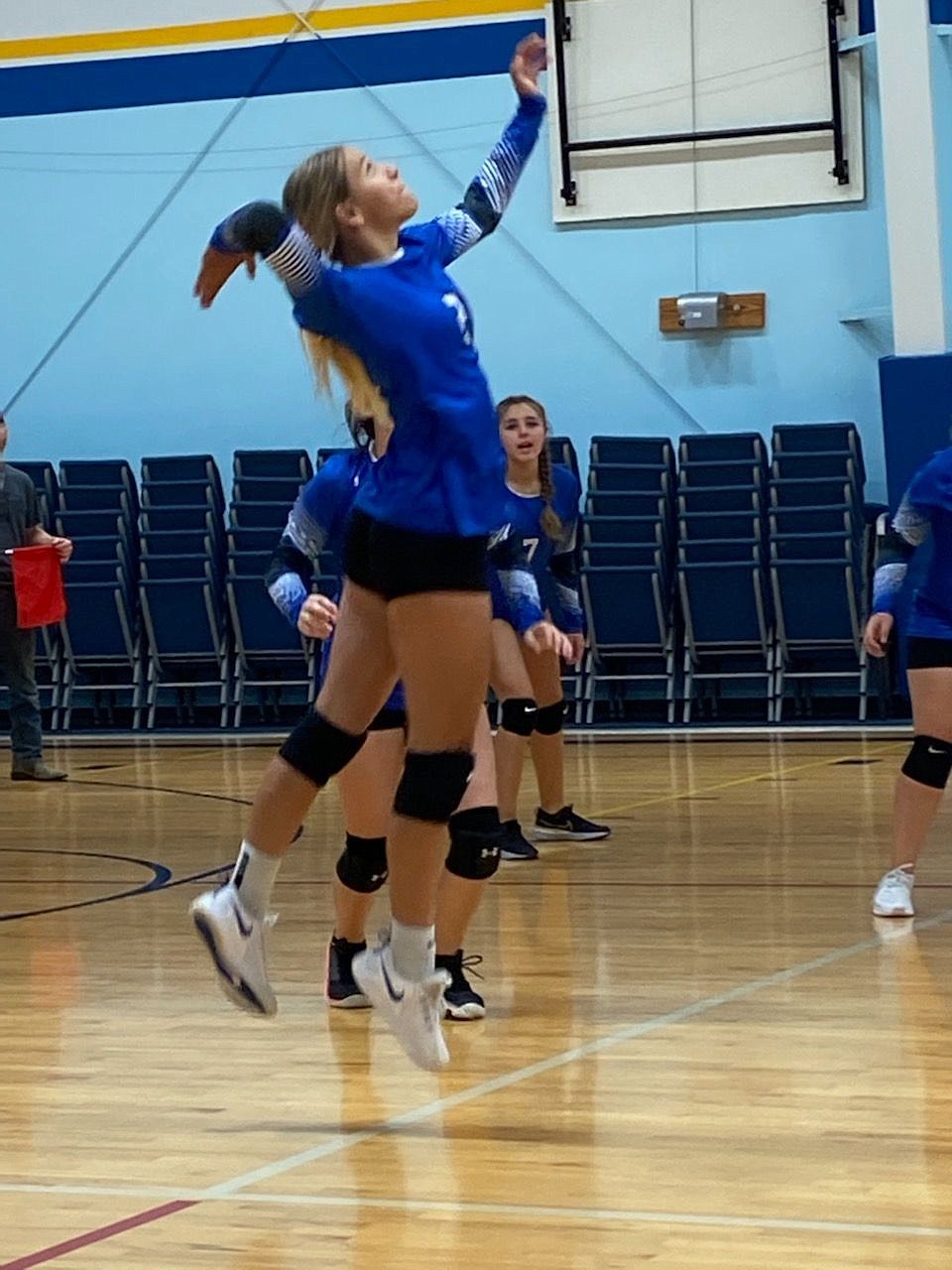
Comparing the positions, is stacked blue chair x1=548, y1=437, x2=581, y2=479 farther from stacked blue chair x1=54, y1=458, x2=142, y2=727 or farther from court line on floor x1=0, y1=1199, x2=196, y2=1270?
court line on floor x1=0, y1=1199, x2=196, y2=1270

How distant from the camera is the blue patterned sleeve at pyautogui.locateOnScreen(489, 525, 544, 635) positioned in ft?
19.6

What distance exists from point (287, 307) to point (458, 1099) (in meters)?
10.6

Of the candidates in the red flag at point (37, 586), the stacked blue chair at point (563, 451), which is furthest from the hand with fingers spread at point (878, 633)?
the stacked blue chair at point (563, 451)

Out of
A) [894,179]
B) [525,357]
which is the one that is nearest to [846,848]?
[894,179]

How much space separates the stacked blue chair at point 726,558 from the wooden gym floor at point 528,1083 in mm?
4390

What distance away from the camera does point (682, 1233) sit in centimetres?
325

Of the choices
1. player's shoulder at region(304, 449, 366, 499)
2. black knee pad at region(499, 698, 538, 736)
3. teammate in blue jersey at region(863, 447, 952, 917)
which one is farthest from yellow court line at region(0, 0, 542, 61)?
player's shoulder at region(304, 449, 366, 499)

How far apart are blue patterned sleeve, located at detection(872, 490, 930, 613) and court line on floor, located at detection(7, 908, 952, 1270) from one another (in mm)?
963

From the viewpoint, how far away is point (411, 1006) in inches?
150

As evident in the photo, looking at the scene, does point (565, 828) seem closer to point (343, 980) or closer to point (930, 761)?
point (930, 761)

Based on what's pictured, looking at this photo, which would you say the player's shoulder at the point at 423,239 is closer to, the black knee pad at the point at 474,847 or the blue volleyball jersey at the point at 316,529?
the blue volleyball jersey at the point at 316,529

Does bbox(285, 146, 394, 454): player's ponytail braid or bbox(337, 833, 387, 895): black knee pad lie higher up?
bbox(285, 146, 394, 454): player's ponytail braid

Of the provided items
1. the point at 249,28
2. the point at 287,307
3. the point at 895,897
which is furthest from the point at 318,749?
the point at 249,28

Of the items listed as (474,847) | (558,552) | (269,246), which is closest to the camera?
(269,246)
